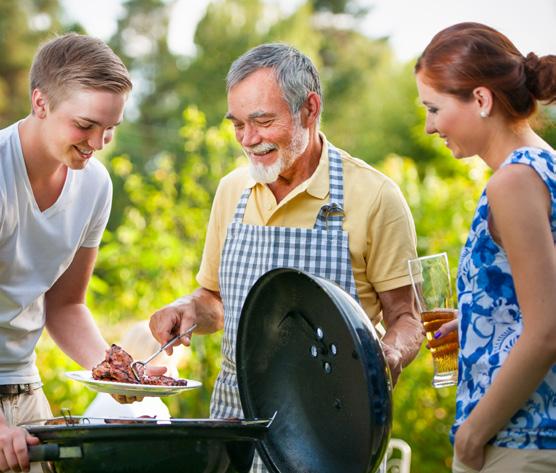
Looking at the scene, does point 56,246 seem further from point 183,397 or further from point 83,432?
point 183,397

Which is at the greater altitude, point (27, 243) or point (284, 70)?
point (284, 70)

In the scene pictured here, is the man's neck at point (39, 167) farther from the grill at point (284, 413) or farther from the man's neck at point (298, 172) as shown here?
the grill at point (284, 413)

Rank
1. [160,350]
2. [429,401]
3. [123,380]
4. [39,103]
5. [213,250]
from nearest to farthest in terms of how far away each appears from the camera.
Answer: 1. [123,380]
2. [160,350]
3. [39,103]
4. [213,250]
5. [429,401]

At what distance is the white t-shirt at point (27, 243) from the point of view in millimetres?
2607

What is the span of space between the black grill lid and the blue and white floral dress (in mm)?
223

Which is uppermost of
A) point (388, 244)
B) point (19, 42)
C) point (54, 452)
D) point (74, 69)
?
point (19, 42)

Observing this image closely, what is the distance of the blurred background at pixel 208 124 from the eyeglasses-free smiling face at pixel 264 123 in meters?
0.85

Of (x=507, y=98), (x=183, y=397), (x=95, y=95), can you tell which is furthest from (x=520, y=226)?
(x=183, y=397)

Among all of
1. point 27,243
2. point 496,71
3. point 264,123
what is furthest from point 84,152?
point 496,71

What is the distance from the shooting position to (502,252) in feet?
6.23

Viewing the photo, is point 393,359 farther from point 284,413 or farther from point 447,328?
point 284,413

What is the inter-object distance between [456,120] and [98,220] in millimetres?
1357

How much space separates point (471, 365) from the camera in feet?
6.44

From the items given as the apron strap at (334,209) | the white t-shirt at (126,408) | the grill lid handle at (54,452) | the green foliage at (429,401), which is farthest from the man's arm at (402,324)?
the green foliage at (429,401)
